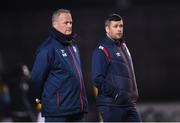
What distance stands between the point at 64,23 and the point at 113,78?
892 millimetres

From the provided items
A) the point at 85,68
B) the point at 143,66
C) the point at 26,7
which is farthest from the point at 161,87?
the point at 26,7

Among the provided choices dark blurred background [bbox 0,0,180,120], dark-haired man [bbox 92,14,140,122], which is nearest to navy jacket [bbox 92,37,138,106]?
dark-haired man [bbox 92,14,140,122]

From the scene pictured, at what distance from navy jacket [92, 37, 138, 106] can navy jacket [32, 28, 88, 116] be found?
0.38 m

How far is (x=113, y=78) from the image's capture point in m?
8.66

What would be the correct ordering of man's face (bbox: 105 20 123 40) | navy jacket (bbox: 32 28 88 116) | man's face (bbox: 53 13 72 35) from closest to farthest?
navy jacket (bbox: 32 28 88 116)
man's face (bbox: 53 13 72 35)
man's face (bbox: 105 20 123 40)

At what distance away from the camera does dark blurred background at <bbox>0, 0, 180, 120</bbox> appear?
58.5ft

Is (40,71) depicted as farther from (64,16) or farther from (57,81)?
(64,16)

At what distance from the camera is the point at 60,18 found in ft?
27.5

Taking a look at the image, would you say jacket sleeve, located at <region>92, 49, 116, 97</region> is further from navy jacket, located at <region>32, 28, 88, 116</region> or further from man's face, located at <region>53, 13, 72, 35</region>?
man's face, located at <region>53, 13, 72, 35</region>

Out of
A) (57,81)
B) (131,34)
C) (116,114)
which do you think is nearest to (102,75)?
(116,114)

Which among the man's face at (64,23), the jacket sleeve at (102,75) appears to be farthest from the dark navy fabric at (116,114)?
the man's face at (64,23)

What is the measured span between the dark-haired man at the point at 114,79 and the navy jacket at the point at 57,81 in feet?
1.29

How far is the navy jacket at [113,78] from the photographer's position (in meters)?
8.66

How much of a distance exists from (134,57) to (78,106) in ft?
32.1
